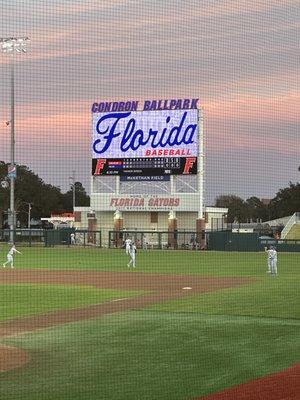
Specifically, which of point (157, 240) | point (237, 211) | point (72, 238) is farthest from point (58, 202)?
point (157, 240)

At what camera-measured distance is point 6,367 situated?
8.81 meters

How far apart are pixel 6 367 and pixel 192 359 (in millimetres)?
2463

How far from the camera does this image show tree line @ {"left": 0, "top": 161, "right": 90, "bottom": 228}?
56491 millimetres

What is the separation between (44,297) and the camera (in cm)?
1684

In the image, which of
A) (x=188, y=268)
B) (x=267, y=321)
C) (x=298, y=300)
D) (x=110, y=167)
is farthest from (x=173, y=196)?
(x=267, y=321)

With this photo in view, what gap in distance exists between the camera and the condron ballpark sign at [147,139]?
138ft

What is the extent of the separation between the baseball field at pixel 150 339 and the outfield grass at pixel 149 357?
0.01 meters

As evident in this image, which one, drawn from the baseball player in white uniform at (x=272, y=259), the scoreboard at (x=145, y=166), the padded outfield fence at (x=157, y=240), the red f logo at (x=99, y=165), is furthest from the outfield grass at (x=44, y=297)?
the red f logo at (x=99, y=165)

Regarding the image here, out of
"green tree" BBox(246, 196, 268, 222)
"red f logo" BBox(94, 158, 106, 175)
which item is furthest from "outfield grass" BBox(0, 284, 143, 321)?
"green tree" BBox(246, 196, 268, 222)

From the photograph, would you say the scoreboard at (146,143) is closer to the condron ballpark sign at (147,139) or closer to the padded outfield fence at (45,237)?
the condron ballpark sign at (147,139)

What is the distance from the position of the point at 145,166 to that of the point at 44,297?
26.4m

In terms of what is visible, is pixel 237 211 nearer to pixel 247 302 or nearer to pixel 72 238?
pixel 72 238

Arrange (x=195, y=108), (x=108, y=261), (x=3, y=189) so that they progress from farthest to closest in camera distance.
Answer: (x=3, y=189) < (x=195, y=108) < (x=108, y=261)

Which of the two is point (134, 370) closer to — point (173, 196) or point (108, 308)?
point (108, 308)
